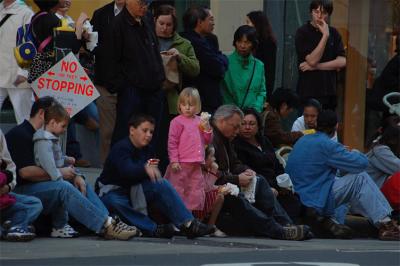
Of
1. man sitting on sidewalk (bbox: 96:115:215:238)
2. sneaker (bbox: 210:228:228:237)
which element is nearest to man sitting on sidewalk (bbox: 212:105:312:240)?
sneaker (bbox: 210:228:228:237)

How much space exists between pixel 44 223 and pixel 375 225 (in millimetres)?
3719

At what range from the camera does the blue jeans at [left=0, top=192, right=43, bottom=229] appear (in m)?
11.3

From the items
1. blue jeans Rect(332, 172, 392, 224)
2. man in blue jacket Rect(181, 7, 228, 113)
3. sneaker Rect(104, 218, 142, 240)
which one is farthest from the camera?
man in blue jacket Rect(181, 7, 228, 113)

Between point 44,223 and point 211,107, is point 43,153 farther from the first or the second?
point 211,107

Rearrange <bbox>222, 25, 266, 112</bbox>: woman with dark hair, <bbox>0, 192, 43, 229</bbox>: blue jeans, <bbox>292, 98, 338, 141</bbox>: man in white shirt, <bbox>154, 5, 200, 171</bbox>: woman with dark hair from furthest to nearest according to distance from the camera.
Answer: <bbox>292, 98, 338, 141</bbox>: man in white shirt, <bbox>222, 25, 266, 112</bbox>: woman with dark hair, <bbox>154, 5, 200, 171</bbox>: woman with dark hair, <bbox>0, 192, 43, 229</bbox>: blue jeans

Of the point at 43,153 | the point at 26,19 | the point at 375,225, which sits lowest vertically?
the point at 375,225

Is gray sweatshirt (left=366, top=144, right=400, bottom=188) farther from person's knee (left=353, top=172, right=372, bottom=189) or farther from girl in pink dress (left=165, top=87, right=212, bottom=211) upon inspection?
girl in pink dress (left=165, top=87, right=212, bottom=211)

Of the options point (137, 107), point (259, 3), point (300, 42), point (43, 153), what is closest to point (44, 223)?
point (43, 153)

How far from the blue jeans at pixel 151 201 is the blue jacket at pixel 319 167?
189 cm

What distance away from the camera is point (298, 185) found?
13.7m

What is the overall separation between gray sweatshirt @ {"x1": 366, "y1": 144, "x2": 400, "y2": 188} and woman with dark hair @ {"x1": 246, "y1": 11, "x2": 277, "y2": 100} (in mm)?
1546

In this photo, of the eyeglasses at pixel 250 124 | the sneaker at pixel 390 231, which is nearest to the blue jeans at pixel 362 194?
the sneaker at pixel 390 231

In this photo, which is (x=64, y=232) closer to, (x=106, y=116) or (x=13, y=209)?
(x=13, y=209)

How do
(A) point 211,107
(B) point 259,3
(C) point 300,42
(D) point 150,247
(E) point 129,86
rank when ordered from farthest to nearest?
1. (B) point 259,3
2. (C) point 300,42
3. (A) point 211,107
4. (E) point 129,86
5. (D) point 150,247
